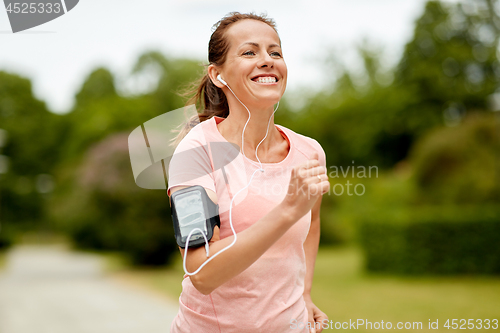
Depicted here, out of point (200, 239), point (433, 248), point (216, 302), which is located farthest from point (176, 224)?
point (433, 248)

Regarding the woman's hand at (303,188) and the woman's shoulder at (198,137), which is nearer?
the woman's hand at (303,188)

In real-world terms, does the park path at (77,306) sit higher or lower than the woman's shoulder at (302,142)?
lower

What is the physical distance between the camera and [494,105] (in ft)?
84.9

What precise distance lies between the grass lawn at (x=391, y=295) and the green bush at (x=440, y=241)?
32 cm

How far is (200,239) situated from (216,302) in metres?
0.31

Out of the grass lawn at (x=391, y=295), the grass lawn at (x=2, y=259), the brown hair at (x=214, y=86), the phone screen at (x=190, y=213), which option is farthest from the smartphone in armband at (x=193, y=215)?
the grass lawn at (x=2, y=259)

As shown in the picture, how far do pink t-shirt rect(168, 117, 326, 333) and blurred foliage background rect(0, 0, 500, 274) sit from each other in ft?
29.2

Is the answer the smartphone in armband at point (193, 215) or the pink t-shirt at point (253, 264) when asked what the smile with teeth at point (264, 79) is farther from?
the smartphone in armband at point (193, 215)

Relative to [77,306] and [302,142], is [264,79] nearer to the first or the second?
[302,142]

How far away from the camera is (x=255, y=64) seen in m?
1.70

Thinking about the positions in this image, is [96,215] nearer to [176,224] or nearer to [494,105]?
[176,224]

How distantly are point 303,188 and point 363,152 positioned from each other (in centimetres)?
3222

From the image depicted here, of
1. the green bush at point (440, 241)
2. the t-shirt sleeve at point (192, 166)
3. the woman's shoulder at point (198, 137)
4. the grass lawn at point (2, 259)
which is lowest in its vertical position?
the grass lawn at point (2, 259)

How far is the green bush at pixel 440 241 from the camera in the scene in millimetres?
11664
